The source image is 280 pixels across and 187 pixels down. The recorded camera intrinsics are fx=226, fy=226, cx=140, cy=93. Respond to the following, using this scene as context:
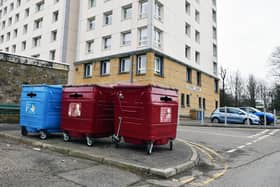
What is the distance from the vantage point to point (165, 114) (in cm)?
624

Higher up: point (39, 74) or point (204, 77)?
point (204, 77)

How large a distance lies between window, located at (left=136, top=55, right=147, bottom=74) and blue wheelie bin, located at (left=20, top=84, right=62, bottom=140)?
51.3 ft

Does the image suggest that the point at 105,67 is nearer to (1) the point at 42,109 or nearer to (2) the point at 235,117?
(2) the point at 235,117

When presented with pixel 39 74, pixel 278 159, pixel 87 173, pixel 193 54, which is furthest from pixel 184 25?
pixel 87 173

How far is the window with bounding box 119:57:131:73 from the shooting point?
79.4 ft

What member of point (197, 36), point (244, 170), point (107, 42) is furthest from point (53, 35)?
point (244, 170)

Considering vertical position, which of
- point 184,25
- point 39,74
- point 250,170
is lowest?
point 250,170

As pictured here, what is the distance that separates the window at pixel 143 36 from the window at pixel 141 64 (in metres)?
1.33

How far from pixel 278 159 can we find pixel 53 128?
6929mm

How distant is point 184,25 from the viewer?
92.1 feet

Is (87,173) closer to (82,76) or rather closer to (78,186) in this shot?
(78,186)

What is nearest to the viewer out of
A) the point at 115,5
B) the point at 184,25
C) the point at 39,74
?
the point at 39,74

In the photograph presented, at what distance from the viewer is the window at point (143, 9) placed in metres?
23.3

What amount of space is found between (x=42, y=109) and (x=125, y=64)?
17902 mm
